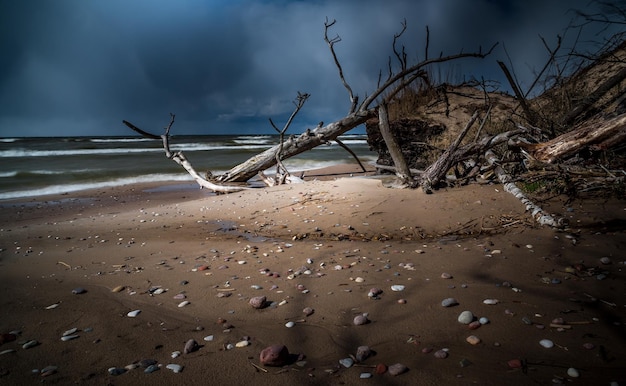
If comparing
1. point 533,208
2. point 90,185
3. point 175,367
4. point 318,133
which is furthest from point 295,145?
point 175,367

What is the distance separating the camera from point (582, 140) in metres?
2.72

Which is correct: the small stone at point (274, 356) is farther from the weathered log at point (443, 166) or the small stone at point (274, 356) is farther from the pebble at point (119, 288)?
the weathered log at point (443, 166)

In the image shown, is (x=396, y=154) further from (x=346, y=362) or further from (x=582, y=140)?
(x=346, y=362)

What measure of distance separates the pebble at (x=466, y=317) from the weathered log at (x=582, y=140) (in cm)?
185

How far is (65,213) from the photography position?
633 centimetres

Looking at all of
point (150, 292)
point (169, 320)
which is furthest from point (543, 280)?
point (150, 292)

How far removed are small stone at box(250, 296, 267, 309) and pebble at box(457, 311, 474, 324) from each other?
1.25 metres

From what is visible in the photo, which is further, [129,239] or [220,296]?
[129,239]

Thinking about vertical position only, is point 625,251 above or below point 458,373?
above

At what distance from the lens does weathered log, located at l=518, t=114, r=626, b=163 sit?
98.1 inches

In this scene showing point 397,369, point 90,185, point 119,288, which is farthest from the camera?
point 90,185

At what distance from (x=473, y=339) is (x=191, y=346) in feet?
4.95

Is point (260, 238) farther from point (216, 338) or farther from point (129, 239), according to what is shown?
point (216, 338)

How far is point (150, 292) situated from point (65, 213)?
16.8 feet
